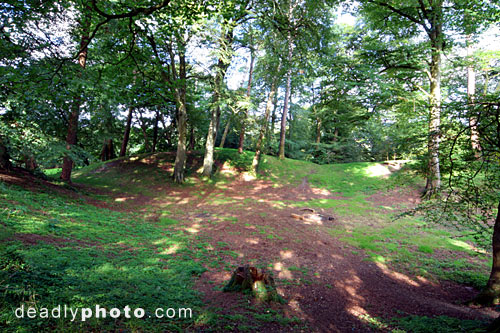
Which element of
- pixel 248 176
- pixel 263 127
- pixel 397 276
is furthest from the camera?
pixel 248 176

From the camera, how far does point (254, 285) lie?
441cm

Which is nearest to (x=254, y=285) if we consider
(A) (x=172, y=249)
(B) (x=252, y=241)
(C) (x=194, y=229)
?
(A) (x=172, y=249)

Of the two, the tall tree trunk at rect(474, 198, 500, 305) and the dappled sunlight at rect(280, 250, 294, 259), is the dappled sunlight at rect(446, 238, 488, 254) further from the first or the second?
the dappled sunlight at rect(280, 250, 294, 259)

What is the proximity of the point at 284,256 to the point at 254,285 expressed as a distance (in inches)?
105

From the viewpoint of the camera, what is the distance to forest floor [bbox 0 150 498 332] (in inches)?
154

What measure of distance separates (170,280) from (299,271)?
10.5 feet

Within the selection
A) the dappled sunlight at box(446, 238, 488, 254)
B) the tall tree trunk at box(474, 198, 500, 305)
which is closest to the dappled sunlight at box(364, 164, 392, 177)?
the dappled sunlight at box(446, 238, 488, 254)

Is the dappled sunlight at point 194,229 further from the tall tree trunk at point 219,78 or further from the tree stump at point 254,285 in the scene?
the tall tree trunk at point 219,78

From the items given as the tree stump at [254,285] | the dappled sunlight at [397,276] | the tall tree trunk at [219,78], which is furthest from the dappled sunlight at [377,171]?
the tree stump at [254,285]

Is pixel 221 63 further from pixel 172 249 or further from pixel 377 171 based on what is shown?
pixel 377 171

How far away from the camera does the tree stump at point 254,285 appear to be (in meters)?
4.32

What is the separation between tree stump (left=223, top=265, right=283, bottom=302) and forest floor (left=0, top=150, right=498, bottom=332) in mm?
147

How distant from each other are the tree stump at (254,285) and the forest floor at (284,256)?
0.15m

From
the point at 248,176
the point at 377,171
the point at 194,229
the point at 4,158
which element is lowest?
the point at 194,229
